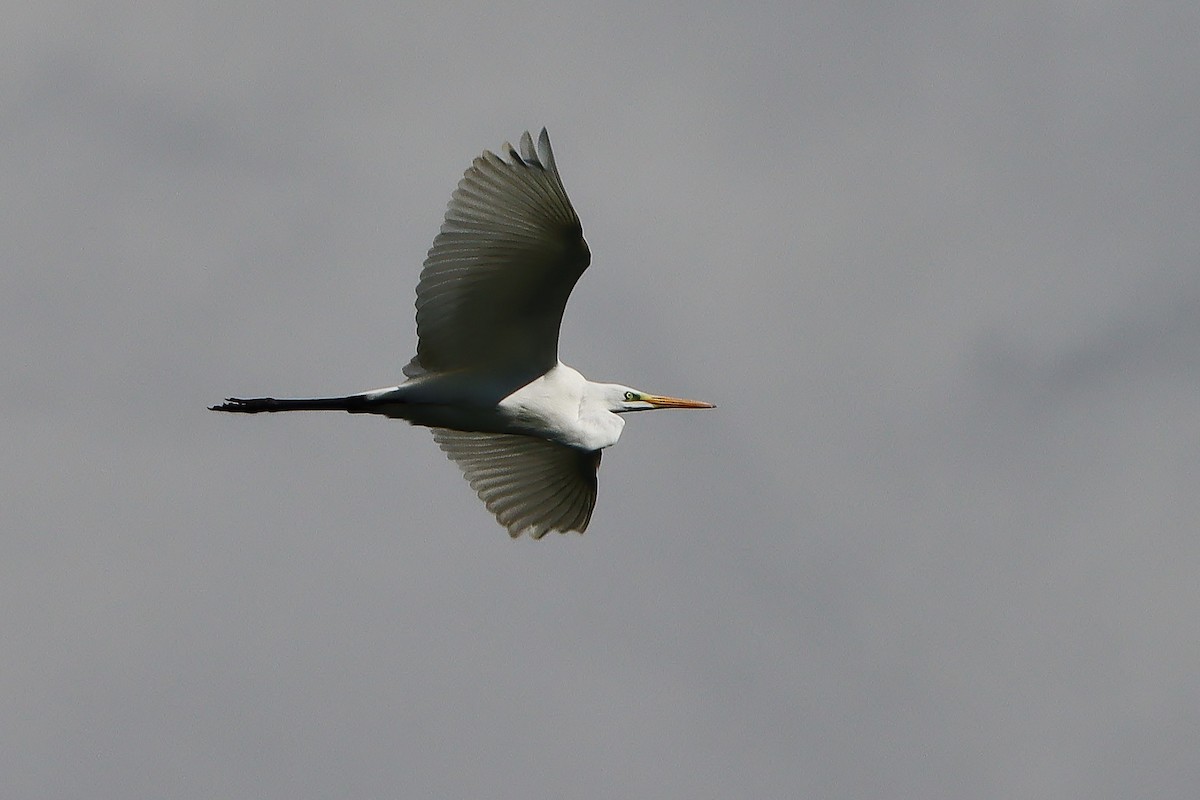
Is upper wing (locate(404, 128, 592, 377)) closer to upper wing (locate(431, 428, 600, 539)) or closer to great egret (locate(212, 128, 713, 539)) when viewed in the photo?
great egret (locate(212, 128, 713, 539))

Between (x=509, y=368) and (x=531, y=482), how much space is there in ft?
4.36

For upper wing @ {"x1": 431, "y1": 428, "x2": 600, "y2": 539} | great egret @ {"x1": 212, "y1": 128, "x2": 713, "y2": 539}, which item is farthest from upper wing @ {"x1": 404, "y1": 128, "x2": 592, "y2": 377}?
upper wing @ {"x1": 431, "y1": 428, "x2": 600, "y2": 539}

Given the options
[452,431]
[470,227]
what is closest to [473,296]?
[470,227]

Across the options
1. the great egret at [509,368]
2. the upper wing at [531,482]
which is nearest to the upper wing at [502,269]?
the great egret at [509,368]

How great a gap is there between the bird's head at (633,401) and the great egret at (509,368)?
11 mm

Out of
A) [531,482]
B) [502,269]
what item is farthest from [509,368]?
[531,482]

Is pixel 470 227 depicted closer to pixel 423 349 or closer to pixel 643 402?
pixel 423 349

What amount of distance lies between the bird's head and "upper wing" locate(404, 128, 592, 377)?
0.85 meters

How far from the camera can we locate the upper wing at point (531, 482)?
14453 millimetres

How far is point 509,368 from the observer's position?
13.5 m

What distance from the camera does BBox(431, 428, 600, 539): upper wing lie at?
14.5 m

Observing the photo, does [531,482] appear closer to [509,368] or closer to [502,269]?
[509,368]

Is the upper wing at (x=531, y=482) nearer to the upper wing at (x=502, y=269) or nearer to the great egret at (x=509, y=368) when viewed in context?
the great egret at (x=509, y=368)

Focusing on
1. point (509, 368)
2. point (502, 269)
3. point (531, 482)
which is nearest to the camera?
point (502, 269)
